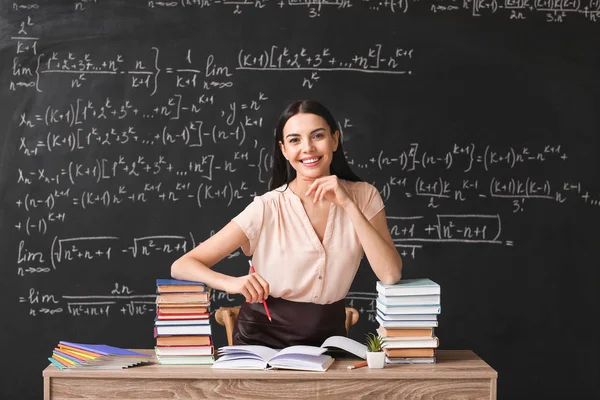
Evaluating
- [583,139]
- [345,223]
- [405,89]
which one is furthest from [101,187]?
[583,139]

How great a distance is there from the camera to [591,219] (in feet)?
14.4

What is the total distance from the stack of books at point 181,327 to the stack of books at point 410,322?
56 cm

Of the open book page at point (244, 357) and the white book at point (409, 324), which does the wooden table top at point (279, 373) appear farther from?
the white book at point (409, 324)

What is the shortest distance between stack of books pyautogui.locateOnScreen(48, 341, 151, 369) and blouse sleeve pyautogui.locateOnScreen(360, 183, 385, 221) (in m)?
0.90

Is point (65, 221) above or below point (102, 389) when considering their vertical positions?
above

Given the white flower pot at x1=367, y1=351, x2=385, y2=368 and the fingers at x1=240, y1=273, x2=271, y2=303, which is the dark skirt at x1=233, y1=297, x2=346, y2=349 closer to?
the fingers at x1=240, y1=273, x2=271, y2=303

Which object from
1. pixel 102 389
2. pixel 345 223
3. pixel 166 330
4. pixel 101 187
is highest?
pixel 101 187

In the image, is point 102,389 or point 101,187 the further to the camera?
point 101,187

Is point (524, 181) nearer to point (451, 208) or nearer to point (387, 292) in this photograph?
point (451, 208)

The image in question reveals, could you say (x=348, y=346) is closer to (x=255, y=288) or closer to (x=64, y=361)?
(x=255, y=288)

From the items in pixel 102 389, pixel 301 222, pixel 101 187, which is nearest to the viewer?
pixel 102 389

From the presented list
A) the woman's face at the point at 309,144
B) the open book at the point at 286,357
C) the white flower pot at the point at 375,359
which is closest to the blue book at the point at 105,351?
the open book at the point at 286,357

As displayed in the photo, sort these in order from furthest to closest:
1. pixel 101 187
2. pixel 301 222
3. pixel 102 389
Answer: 1. pixel 101 187
2. pixel 301 222
3. pixel 102 389

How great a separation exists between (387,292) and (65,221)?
247 cm
